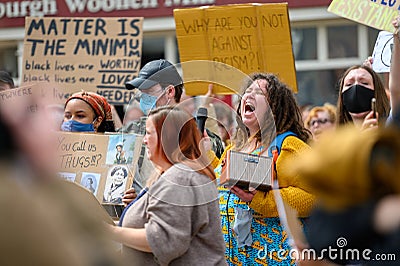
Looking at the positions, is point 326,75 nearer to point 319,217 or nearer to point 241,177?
point 241,177

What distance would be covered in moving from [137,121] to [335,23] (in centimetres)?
717

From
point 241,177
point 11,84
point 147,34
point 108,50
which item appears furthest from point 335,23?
point 241,177

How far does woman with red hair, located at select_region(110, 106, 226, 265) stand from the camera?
3352 millimetres

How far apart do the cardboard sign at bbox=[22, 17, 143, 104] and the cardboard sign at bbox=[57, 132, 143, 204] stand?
182 cm

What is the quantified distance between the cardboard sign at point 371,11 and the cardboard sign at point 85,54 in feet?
6.03

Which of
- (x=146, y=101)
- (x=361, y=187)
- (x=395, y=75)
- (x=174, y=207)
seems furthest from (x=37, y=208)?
(x=146, y=101)

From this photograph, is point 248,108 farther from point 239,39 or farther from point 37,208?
point 37,208

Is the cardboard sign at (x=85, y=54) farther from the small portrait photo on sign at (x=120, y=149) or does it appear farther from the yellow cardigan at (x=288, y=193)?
the yellow cardigan at (x=288, y=193)

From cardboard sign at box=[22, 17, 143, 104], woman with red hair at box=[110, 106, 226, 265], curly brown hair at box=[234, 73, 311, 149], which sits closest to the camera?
woman with red hair at box=[110, 106, 226, 265]

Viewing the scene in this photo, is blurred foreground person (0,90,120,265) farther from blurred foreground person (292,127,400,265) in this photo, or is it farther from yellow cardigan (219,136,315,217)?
yellow cardigan (219,136,315,217)

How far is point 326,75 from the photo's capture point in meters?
11.2

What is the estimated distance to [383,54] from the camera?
5.00 meters

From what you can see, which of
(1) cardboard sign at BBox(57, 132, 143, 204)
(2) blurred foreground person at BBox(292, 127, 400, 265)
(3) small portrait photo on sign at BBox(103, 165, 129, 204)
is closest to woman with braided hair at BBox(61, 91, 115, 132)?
(1) cardboard sign at BBox(57, 132, 143, 204)

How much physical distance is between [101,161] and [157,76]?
59 cm
